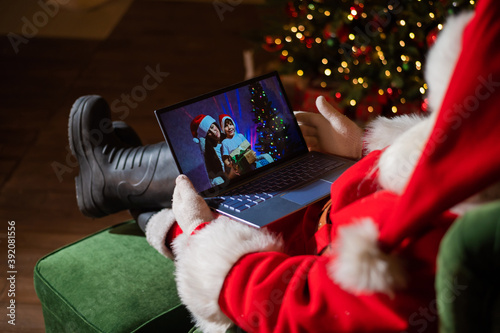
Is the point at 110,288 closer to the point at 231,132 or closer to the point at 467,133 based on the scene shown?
the point at 231,132

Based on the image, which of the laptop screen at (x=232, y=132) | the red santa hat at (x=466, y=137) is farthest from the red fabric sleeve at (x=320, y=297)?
the laptop screen at (x=232, y=132)

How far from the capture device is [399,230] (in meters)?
0.63

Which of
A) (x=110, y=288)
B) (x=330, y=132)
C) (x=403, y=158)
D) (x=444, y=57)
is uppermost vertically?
(x=444, y=57)

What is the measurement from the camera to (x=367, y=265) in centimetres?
65

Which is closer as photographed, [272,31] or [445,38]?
[445,38]

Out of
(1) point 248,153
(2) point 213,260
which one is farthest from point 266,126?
(2) point 213,260

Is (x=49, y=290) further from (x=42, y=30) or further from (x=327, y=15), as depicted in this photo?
(x=42, y=30)

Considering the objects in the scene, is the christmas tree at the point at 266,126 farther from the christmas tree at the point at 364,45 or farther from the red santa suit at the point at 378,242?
the christmas tree at the point at 364,45

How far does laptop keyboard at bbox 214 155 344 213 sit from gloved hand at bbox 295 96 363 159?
0.06 meters

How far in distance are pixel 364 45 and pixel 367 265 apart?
1.48 metres

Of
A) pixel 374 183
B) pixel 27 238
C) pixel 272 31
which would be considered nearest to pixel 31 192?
pixel 27 238

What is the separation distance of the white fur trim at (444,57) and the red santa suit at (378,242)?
0.02 metres

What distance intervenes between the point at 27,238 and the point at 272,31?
122 centimetres

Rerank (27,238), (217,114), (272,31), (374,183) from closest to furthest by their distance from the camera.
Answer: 1. (374,183)
2. (217,114)
3. (27,238)
4. (272,31)
